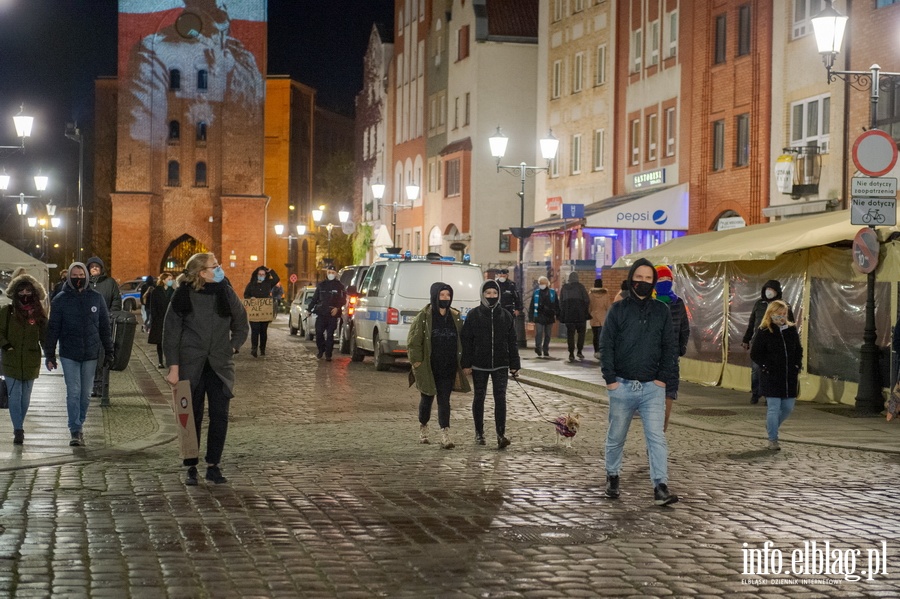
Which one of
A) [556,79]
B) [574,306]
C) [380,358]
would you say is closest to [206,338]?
[380,358]

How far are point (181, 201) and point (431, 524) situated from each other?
239ft

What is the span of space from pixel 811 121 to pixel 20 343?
21.1 m

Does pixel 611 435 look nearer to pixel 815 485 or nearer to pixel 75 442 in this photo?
pixel 815 485

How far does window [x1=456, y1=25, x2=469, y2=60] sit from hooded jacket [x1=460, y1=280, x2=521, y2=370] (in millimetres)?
45035

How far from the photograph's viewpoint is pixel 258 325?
98.1 ft

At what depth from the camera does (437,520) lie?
9.33 m

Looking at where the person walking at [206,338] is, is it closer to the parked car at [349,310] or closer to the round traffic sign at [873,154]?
the round traffic sign at [873,154]

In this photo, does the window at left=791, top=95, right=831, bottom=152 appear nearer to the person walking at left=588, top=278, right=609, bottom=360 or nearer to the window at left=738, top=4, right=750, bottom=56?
the window at left=738, top=4, right=750, bottom=56

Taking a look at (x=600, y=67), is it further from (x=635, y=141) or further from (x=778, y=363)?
(x=778, y=363)

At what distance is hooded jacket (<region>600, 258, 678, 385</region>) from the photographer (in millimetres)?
10109

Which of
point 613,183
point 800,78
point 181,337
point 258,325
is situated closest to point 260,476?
point 181,337

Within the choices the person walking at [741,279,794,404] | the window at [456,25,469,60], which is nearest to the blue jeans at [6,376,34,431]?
the person walking at [741,279,794,404]

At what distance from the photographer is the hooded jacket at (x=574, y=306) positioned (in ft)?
95.1

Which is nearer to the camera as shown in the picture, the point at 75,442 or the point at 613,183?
the point at 75,442
